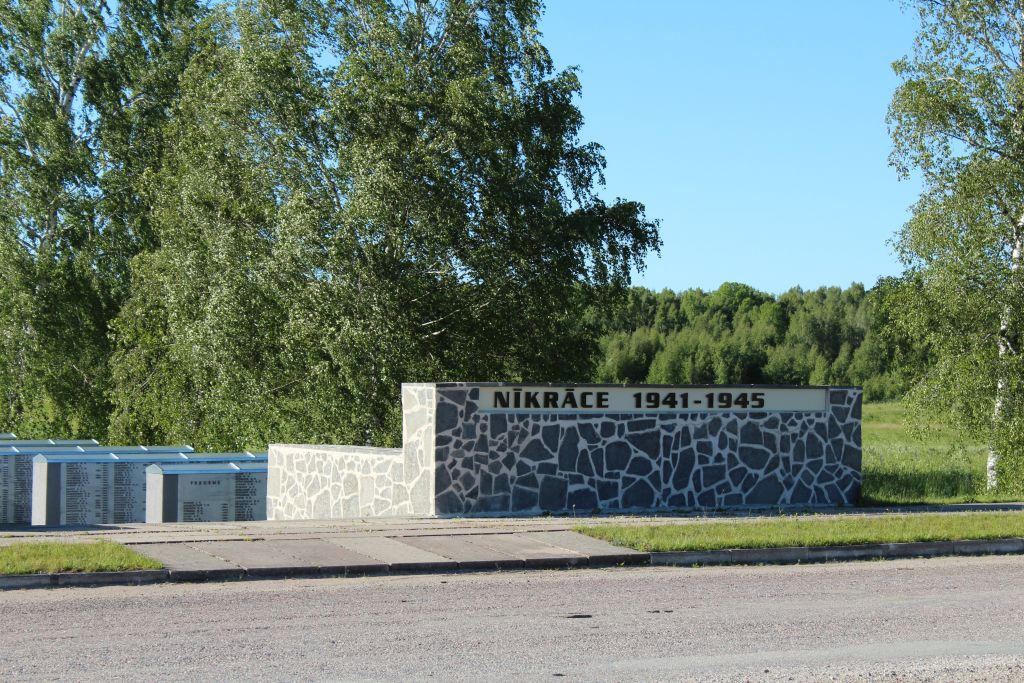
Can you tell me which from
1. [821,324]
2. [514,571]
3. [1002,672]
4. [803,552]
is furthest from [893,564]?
[821,324]

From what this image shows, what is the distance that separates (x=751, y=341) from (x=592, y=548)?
122m

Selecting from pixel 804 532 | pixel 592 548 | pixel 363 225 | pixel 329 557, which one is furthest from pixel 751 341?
pixel 329 557

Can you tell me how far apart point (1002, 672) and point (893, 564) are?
213 inches

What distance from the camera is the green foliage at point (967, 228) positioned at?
92.6 feet

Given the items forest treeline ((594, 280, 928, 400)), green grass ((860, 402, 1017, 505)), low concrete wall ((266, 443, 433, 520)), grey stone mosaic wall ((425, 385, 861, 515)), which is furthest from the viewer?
forest treeline ((594, 280, 928, 400))

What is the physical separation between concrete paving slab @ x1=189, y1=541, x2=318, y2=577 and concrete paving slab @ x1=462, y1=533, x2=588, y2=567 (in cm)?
228

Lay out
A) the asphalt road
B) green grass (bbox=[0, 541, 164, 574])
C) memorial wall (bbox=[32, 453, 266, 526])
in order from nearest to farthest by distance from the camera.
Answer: the asphalt road
green grass (bbox=[0, 541, 164, 574])
memorial wall (bbox=[32, 453, 266, 526])

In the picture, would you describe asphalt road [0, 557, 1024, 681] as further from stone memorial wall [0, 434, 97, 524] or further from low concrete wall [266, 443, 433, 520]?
stone memorial wall [0, 434, 97, 524]

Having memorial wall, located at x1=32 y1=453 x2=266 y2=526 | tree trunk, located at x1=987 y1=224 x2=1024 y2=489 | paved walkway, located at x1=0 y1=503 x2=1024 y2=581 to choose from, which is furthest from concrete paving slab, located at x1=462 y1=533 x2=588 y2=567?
tree trunk, located at x1=987 y1=224 x2=1024 y2=489

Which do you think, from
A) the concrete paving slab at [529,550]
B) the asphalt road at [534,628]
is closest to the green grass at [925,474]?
the concrete paving slab at [529,550]

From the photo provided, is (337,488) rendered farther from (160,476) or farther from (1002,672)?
(1002,672)

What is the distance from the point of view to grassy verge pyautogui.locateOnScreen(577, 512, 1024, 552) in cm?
1352

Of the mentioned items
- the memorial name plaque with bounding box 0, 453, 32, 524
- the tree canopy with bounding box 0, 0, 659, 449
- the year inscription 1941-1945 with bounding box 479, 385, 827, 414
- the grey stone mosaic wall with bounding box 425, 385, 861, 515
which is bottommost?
the memorial name plaque with bounding box 0, 453, 32, 524

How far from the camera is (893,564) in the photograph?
13.1 meters
